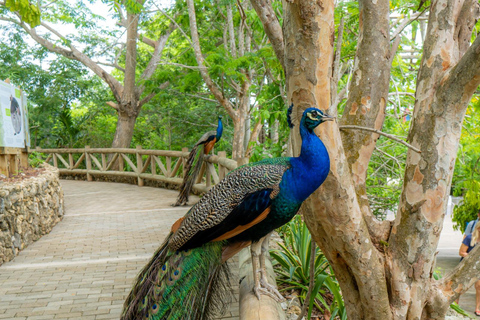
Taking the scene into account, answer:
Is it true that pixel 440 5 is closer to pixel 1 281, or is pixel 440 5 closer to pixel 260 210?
pixel 260 210

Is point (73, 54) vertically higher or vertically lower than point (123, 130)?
higher

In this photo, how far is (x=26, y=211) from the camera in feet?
17.7

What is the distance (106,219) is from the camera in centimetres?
700

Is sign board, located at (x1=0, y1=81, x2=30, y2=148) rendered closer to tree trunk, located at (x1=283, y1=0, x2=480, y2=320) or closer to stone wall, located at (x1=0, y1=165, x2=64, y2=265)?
stone wall, located at (x1=0, y1=165, x2=64, y2=265)

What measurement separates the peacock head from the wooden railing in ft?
14.9

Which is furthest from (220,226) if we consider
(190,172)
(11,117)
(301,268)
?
(190,172)

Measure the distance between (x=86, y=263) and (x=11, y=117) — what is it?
279 centimetres

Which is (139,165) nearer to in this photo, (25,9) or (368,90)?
(25,9)

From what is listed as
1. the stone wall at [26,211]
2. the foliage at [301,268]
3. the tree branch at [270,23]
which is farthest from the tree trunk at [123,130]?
the tree branch at [270,23]

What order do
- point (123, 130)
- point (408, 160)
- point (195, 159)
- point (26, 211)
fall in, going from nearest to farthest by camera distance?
point (408, 160) → point (26, 211) → point (195, 159) → point (123, 130)

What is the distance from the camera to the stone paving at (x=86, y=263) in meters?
3.57

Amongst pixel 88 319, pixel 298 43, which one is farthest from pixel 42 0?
pixel 298 43

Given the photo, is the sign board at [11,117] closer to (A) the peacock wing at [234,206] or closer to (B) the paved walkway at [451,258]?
(A) the peacock wing at [234,206]

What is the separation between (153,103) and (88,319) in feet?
38.0
